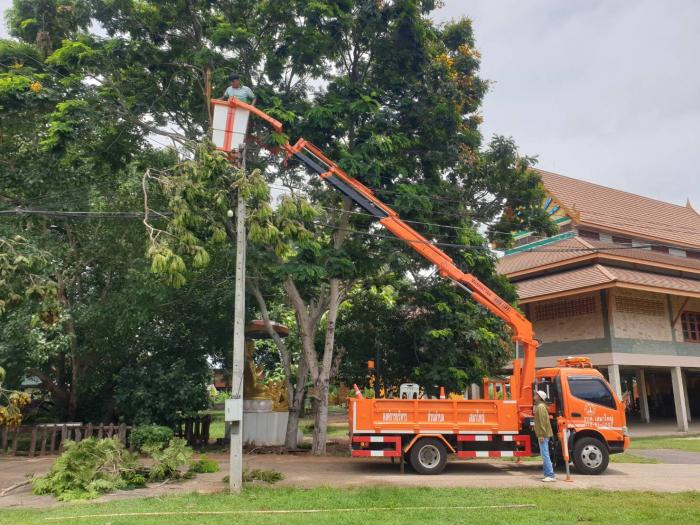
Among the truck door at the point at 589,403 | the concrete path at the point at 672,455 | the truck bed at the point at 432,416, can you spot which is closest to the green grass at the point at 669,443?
the concrete path at the point at 672,455

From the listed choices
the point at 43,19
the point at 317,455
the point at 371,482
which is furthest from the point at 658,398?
the point at 43,19

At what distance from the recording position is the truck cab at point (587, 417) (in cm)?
1264

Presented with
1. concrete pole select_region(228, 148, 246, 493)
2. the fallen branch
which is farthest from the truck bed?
the fallen branch

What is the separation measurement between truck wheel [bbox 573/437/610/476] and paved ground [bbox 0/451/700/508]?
0.30 metres

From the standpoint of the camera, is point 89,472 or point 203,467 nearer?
point 89,472

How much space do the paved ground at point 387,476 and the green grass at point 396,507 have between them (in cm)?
78

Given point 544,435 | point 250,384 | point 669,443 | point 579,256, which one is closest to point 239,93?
point 544,435

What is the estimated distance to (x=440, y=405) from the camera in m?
12.6

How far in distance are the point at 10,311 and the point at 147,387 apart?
411cm

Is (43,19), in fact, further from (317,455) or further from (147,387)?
(317,455)

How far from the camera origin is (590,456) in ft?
41.5

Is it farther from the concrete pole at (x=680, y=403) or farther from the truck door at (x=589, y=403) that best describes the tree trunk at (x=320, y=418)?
the concrete pole at (x=680, y=403)

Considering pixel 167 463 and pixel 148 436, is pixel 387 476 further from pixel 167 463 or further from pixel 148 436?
pixel 148 436

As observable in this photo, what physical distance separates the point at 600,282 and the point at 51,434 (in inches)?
715
